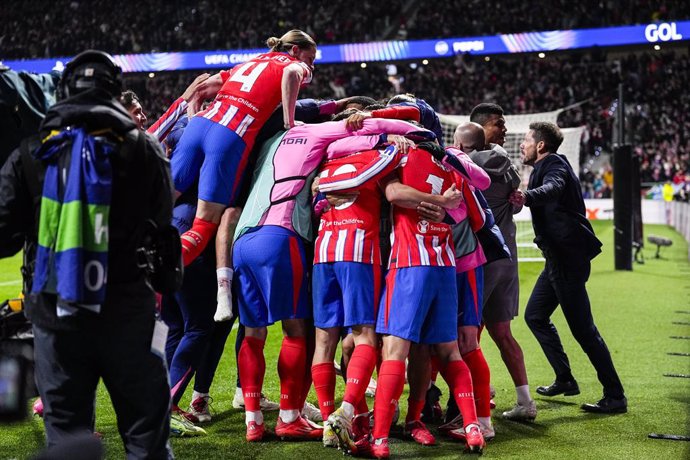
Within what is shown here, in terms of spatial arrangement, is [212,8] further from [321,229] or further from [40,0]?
[321,229]

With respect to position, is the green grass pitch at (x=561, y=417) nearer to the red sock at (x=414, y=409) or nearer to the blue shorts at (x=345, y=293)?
the red sock at (x=414, y=409)

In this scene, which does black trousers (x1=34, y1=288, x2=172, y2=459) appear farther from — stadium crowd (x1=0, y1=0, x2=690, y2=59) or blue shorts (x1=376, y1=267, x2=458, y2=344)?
stadium crowd (x1=0, y1=0, x2=690, y2=59)

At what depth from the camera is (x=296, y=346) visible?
5621mm

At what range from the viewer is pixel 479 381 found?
5.67 meters

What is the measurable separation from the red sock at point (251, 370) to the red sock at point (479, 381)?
1335mm

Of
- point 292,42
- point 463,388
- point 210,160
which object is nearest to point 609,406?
point 463,388

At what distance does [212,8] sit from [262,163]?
40169 mm

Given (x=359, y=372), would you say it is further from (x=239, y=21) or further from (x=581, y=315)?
(x=239, y=21)

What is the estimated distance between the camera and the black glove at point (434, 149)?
548 centimetres

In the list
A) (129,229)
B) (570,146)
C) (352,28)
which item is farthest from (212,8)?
(129,229)

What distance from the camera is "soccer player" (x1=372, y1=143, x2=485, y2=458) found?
5203mm

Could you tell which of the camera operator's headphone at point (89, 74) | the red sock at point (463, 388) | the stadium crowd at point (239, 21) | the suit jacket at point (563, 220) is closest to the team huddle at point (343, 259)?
the red sock at point (463, 388)

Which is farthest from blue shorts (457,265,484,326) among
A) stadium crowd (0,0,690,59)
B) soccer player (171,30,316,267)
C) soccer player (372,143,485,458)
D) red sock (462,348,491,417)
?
stadium crowd (0,0,690,59)

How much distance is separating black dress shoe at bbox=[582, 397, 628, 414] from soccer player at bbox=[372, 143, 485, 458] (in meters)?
1.67
